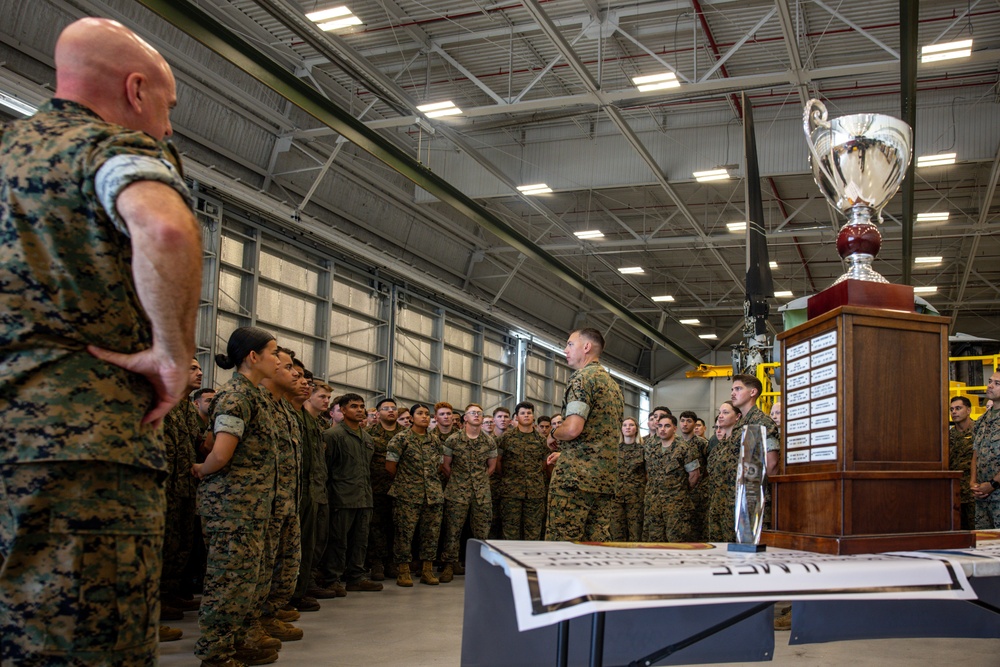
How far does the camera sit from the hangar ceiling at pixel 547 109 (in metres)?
9.20

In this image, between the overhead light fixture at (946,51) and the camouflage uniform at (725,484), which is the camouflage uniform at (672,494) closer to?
the camouflage uniform at (725,484)

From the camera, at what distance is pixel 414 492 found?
6973 millimetres

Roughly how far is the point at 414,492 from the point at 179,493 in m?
2.38

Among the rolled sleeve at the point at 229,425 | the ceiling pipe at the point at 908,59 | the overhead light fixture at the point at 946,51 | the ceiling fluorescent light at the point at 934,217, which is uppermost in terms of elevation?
the overhead light fixture at the point at 946,51

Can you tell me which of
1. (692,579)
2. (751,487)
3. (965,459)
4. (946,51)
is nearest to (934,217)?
(946,51)

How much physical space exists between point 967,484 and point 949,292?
15362 millimetres

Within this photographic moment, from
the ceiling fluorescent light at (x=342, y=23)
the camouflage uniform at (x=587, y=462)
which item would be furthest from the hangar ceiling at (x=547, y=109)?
the camouflage uniform at (x=587, y=462)

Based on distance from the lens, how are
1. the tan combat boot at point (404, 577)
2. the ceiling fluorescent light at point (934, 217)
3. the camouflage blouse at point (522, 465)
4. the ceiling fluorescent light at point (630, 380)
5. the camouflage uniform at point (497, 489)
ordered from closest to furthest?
the tan combat boot at point (404, 577)
the camouflage blouse at point (522, 465)
the camouflage uniform at point (497, 489)
the ceiling fluorescent light at point (934, 217)
the ceiling fluorescent light at point (630, 380)

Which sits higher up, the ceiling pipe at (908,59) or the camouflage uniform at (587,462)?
the ceiling pipe at (908,59)

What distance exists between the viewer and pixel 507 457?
27.2ft

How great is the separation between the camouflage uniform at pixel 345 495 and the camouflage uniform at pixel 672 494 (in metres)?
2.52

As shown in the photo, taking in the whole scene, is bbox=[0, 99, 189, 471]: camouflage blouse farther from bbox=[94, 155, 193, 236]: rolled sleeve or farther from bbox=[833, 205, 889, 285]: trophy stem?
bbox=[833, 205, 889, 285]: trophy stem

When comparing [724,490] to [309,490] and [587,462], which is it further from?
[309,490]

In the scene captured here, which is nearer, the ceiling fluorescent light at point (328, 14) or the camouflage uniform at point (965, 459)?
the camouflage uniform at point (965, 459)
